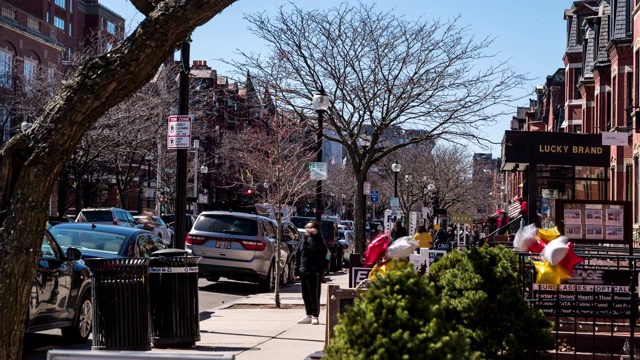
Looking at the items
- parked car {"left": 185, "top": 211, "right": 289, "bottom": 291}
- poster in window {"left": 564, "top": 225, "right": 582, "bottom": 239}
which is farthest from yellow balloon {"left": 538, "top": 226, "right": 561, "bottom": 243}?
parked car {"left": 185, "top": 211, "right": 289, "bottom": 291}

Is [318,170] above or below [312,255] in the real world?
above

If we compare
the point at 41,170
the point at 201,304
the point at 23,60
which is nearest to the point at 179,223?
the point at 201,304

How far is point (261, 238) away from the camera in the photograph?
2117cm

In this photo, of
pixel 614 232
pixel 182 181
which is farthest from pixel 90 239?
pixel 614 232

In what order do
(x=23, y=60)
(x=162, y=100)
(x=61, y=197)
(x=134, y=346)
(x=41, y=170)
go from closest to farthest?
1. (x=41, y=170)
2. (x=134, y=346)
3. (x=162, y=100)
4. (x=61, y=197)
5. (x=23, y=60)

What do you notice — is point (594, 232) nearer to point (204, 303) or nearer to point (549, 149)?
point (549, 149)

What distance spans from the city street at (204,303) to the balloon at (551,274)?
20.2ft

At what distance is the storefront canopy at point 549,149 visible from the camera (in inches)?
663

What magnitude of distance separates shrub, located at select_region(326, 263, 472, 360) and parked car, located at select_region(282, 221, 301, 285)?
62.8ft

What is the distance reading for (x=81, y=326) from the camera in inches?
488

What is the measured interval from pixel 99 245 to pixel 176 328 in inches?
190

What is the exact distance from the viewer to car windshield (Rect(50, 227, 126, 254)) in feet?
49.0

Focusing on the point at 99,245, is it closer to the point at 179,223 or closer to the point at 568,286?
the point at 179,223

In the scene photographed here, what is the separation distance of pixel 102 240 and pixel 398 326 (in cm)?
1162
